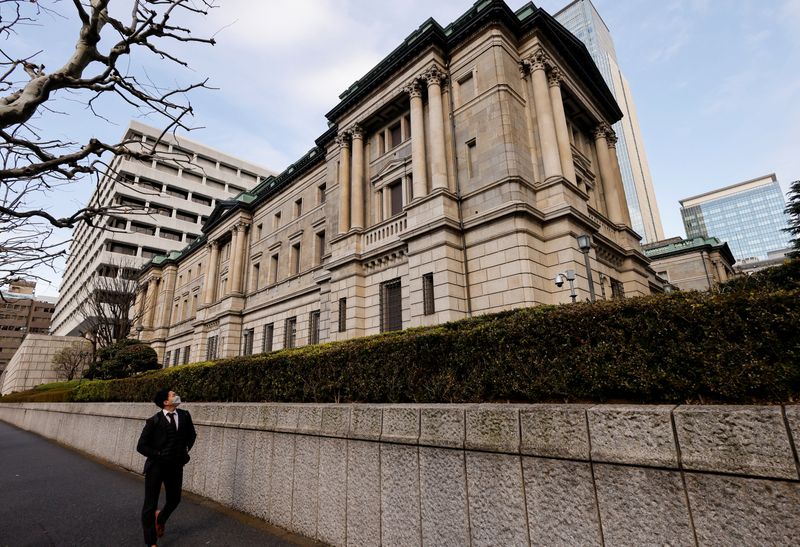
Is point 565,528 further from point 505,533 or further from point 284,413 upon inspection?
point 284,413

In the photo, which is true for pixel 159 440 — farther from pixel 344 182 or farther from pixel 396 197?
pixel 344 182

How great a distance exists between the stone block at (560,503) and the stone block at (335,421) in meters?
2.80

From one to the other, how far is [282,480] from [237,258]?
1204 inches

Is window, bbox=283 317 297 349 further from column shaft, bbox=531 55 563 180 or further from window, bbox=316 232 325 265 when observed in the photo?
column shaft, bbox=531 55 563 180

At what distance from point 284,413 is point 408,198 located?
1495 cm

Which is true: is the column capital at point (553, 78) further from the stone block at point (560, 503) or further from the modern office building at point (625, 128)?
the modern office building at point (625, 128)

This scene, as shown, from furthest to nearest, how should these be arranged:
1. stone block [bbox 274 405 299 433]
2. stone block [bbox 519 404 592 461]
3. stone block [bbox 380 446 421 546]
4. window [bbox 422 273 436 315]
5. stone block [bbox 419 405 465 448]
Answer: window [bbox 422 273 436 315] < stone block [bbox 274 405 299 433] < stone block [bbox 380 446 421 546] < stone block [bbox 419 405 465 448] < stone block [bbox 519 404 592 461]

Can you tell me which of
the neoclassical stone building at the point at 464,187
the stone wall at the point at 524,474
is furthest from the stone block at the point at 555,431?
the neoclassical stone building at the point at 464,187

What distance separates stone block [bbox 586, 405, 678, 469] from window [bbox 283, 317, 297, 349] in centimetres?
2514

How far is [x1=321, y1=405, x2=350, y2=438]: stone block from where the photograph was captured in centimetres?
588

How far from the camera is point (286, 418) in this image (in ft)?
22.4

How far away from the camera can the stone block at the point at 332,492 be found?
557 centimetres

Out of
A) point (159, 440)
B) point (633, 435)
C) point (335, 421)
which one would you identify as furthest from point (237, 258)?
point (633, 435)

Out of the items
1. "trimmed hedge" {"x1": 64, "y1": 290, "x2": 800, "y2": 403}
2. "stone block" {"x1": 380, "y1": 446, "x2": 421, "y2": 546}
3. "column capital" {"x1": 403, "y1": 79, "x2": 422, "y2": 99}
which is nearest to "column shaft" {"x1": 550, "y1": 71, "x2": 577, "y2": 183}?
"column capital" {"x1": 403, "y1": 79, "x2": 422, "y2": 99}
